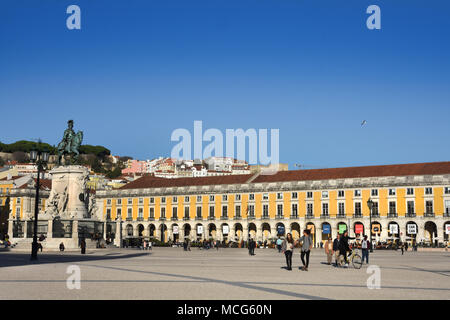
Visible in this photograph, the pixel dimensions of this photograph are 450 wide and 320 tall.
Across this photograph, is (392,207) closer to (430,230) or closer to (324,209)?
(430,230)

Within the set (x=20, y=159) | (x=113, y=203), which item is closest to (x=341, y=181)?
(x=113, y=203)

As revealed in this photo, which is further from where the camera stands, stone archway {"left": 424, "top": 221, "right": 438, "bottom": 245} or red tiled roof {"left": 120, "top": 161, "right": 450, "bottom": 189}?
red tiled roof {"left": 120, "top": 161, "right": 450, "bottom": 189}

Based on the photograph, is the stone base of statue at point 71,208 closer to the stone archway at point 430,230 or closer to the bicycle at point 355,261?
the bicycle at point 355,261

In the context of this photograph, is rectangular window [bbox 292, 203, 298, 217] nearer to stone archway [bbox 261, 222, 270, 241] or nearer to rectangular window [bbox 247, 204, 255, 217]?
stone archway [bbox 261, 222, 270, 241]

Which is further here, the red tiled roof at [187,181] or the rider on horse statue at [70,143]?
the red tiled roof at [187,181]

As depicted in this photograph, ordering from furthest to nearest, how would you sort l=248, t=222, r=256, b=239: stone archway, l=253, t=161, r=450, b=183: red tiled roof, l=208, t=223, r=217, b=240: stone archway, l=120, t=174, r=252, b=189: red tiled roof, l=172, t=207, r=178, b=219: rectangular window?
l=172, t=207, r=178, b=219: rectangular window
l=120, t=174, r=252, b=189: red tiled roof
l=208, t=223, r=217, b=240: stone archway
l=248, t=222, r=256, b=239: stone archway
l=253, t=161, r=450, b=183: red tiled roof

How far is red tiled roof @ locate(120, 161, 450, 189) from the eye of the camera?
7906 centimetres

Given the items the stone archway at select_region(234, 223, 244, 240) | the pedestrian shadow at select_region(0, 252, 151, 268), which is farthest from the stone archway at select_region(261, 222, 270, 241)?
the pedestrian shadow at select_region(0, 252, 151, 268)

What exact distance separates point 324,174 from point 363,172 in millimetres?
5655

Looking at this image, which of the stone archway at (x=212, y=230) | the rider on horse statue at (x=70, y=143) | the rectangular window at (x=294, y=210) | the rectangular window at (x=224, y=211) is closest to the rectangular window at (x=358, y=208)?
the rectangular window at (x=294, y=210)

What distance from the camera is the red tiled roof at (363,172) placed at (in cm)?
7856

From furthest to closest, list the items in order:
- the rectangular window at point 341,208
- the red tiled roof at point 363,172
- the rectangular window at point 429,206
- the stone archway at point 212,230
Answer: the stone archway at point 212,230 → the rectangular window at point 341,208 → the red tiled roof at point 363,172 → the rectangular window at point 429,206

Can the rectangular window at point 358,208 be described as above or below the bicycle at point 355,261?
above

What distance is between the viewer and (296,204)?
8425cm
